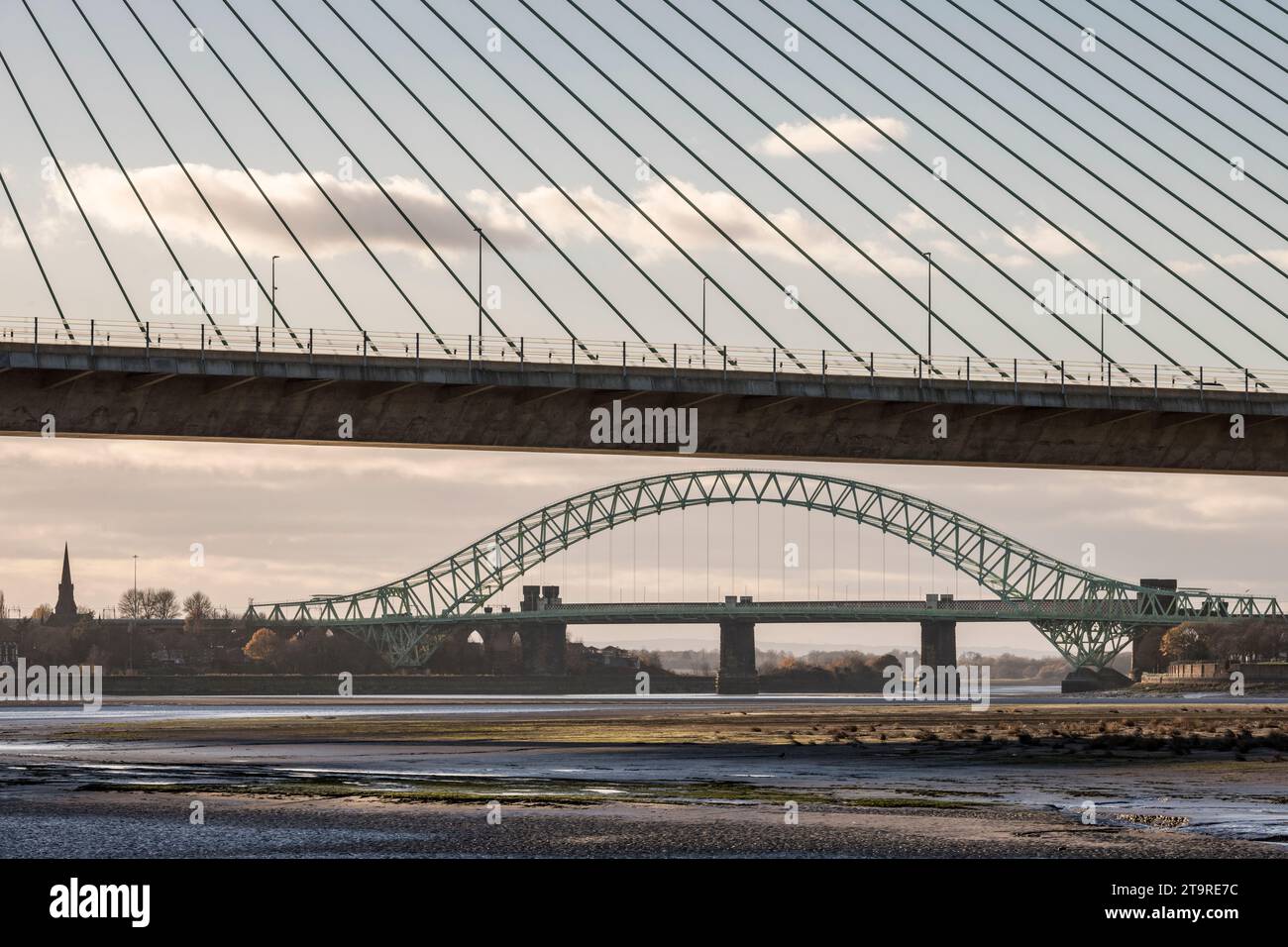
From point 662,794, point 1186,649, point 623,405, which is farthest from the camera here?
point 1186,649

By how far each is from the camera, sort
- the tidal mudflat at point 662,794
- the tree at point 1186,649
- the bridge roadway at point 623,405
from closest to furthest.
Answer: the tidal mudflat at point 662,794
the bridge roadway at point 623,405
the tree at point 1186,649

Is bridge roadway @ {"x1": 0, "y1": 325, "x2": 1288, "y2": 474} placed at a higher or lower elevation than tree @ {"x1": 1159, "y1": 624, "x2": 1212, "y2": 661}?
higher

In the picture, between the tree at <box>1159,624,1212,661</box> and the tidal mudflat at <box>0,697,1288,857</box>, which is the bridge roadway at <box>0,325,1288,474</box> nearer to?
the tidal mudflat at <box>0,697,1288,857</box>

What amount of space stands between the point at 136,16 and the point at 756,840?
3990 cm

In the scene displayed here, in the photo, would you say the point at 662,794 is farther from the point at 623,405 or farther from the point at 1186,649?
the point at 1186,649

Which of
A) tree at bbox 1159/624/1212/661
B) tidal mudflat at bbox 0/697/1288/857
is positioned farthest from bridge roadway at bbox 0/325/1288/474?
tree at bbox 1159/624/1212/661

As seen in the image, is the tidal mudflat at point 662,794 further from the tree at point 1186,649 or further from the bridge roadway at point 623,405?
the tree at point 1186,649

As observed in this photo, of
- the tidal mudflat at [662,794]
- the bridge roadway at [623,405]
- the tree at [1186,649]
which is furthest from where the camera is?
the tree at [1186,649]

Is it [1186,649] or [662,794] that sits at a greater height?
[662,794]

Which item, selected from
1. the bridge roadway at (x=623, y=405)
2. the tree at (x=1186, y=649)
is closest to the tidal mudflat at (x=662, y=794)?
the bridge roadway at (x=623, y=405)

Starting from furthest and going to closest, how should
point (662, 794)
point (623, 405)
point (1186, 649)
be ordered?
point (1186, 649) < point (623, 405) < point (662, 794)

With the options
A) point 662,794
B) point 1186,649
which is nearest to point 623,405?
point 662,794
